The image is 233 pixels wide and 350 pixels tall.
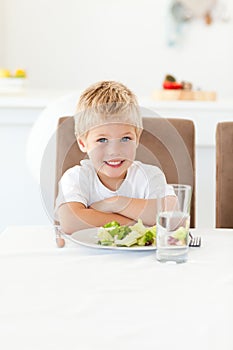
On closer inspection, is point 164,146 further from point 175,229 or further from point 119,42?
point 119,42

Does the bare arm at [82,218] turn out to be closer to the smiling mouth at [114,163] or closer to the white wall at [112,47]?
the smiling mouth at [114,163]

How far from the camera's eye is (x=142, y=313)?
3.17ft

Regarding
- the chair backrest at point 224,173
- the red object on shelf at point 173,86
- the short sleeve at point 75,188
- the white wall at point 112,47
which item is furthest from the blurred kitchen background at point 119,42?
the short sleeve at point 75,188

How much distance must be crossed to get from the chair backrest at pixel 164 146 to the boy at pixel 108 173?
0.18m

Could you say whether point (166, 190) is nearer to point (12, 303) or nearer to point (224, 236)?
point (224, 236)

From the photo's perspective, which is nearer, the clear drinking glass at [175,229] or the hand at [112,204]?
the clear drinking glass at [175,229]

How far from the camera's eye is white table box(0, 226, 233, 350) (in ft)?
2.86

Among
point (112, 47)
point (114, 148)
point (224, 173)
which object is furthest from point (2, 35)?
→ point (114, 148)

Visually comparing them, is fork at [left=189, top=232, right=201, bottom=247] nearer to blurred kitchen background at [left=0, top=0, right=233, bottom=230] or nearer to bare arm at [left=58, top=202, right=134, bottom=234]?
bare arm at [left=58, top=202, right=134, bottom=234]

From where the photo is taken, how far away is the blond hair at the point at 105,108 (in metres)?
1.38

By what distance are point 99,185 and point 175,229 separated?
10.2 inches

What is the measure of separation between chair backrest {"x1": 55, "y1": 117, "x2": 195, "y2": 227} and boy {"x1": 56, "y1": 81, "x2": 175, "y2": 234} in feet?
0.58

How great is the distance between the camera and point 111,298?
1.04m

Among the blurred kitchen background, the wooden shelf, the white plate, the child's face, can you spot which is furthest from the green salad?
the blurred kitchen background
